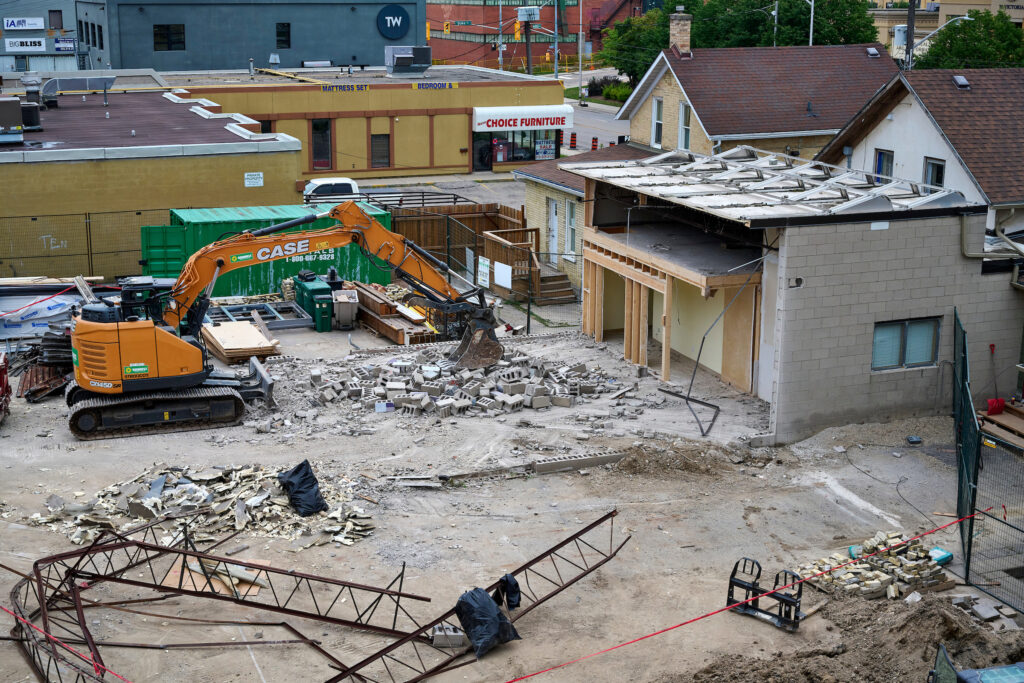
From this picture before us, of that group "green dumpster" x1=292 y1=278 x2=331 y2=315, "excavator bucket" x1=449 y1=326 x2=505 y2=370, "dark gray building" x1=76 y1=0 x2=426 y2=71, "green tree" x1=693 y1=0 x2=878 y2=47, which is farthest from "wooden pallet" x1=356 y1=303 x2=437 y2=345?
"dark gray building" x1=76 y1=0 x2=426 y2=71

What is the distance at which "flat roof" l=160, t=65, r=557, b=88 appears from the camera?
58.5 metres

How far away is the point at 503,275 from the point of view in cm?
3466

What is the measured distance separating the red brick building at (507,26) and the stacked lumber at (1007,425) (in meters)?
78.2

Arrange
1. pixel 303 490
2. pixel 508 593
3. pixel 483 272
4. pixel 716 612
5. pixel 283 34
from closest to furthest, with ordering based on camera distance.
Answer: pixel 508 593, pixel 716 612, pixel 303 490, pixel 483 272, pixel 283 34

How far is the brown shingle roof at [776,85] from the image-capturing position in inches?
1467

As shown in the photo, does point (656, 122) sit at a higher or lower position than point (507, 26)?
lower

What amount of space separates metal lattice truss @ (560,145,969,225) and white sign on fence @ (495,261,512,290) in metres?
5.21

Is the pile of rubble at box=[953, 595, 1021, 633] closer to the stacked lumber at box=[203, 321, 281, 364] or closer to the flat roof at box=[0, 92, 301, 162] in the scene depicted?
the stacked lumber at box=[203, 321, 281, 364]

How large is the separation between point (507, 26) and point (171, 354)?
78.7 metres

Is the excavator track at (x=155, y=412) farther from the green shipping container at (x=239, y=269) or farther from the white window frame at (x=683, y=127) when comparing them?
the white window frame at (x=683, y=127)

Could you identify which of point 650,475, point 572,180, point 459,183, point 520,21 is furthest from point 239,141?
point 520,21

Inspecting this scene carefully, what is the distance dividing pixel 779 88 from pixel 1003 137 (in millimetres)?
10626

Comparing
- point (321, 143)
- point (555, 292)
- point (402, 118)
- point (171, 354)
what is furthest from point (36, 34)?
point (171, 354)

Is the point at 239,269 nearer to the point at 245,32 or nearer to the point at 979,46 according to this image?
the point at 979,46
